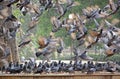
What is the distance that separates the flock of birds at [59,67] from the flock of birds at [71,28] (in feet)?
0.05

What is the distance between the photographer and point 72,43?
2.60m

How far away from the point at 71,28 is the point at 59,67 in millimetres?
383

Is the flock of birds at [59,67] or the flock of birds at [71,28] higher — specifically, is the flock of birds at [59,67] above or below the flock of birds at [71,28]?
below

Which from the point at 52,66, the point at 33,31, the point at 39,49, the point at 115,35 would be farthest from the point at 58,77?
the point at 115,35

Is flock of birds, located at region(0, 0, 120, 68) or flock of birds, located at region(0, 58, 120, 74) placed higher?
flock of birds, located at region(0, 0, 120, 68)

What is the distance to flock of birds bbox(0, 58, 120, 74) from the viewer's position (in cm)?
247

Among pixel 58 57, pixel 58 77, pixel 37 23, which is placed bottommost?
pixel 58 77

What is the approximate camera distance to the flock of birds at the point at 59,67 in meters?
2.47

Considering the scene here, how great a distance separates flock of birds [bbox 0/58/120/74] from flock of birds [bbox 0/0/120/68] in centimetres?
2

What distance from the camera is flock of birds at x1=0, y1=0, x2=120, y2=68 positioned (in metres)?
2.45

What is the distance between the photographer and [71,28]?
8.24ft

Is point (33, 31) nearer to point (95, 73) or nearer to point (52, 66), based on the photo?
point (52, 66)

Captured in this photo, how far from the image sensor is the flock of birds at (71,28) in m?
2.45

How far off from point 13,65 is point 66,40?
0.56 meters
